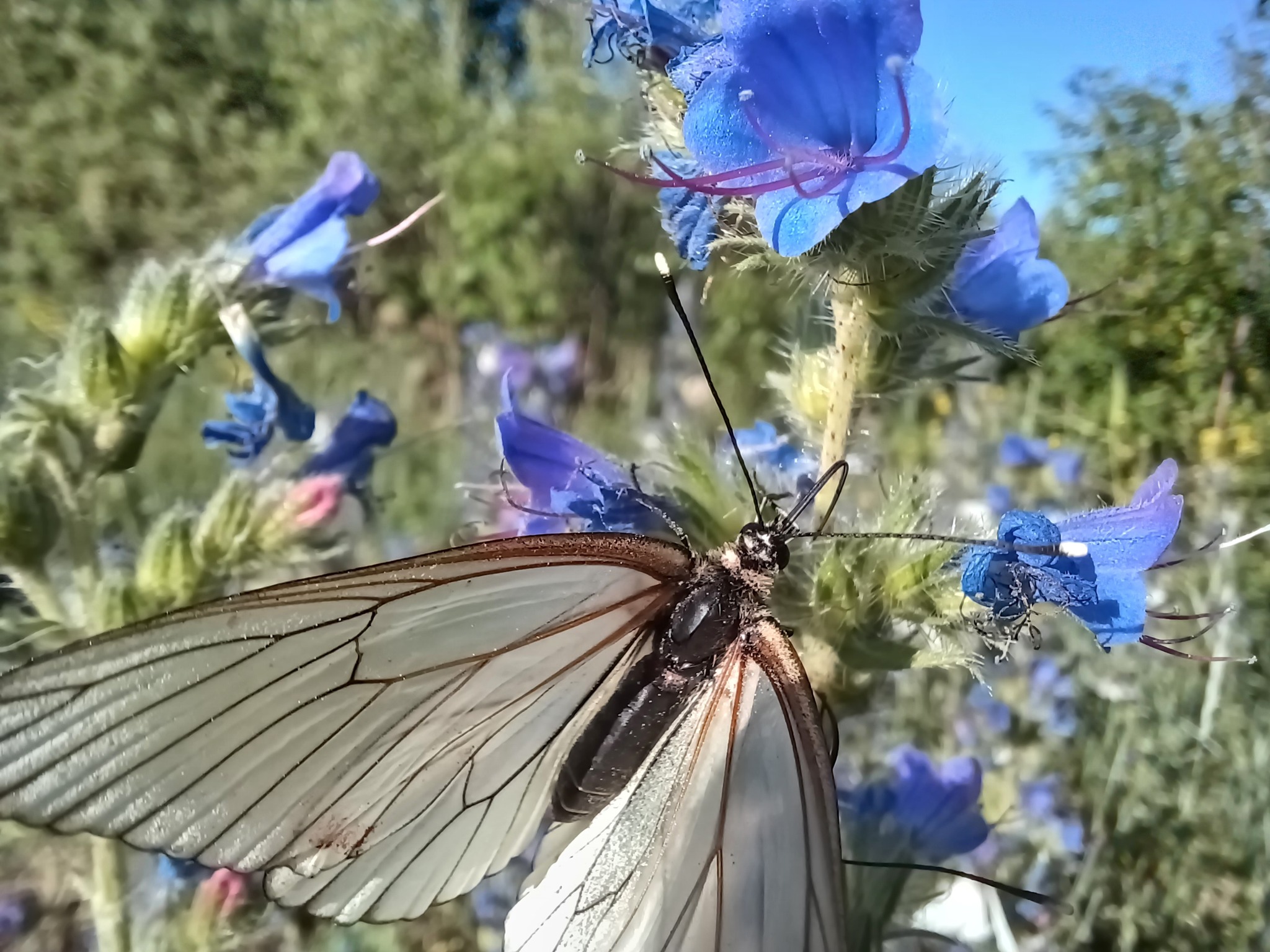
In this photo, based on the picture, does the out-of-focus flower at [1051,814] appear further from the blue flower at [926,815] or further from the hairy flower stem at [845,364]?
the hairy flower stem at [845,364]

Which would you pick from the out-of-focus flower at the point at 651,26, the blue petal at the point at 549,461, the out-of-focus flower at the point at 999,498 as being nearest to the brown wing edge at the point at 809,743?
the blue petal at the point at 549,461

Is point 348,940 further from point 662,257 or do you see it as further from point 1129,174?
point 1129,174

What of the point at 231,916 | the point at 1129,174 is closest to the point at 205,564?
the point at 231,916

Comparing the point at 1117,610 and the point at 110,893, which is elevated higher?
the point at 1117,610

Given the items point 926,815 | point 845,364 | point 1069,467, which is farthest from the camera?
point 1069,467

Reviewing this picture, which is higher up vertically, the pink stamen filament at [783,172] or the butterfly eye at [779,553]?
the pink stamen filament at [783,172]

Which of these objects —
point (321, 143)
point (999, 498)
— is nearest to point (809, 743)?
point (999, 498)

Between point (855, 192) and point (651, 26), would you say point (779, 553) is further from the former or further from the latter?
point (651, 26)
